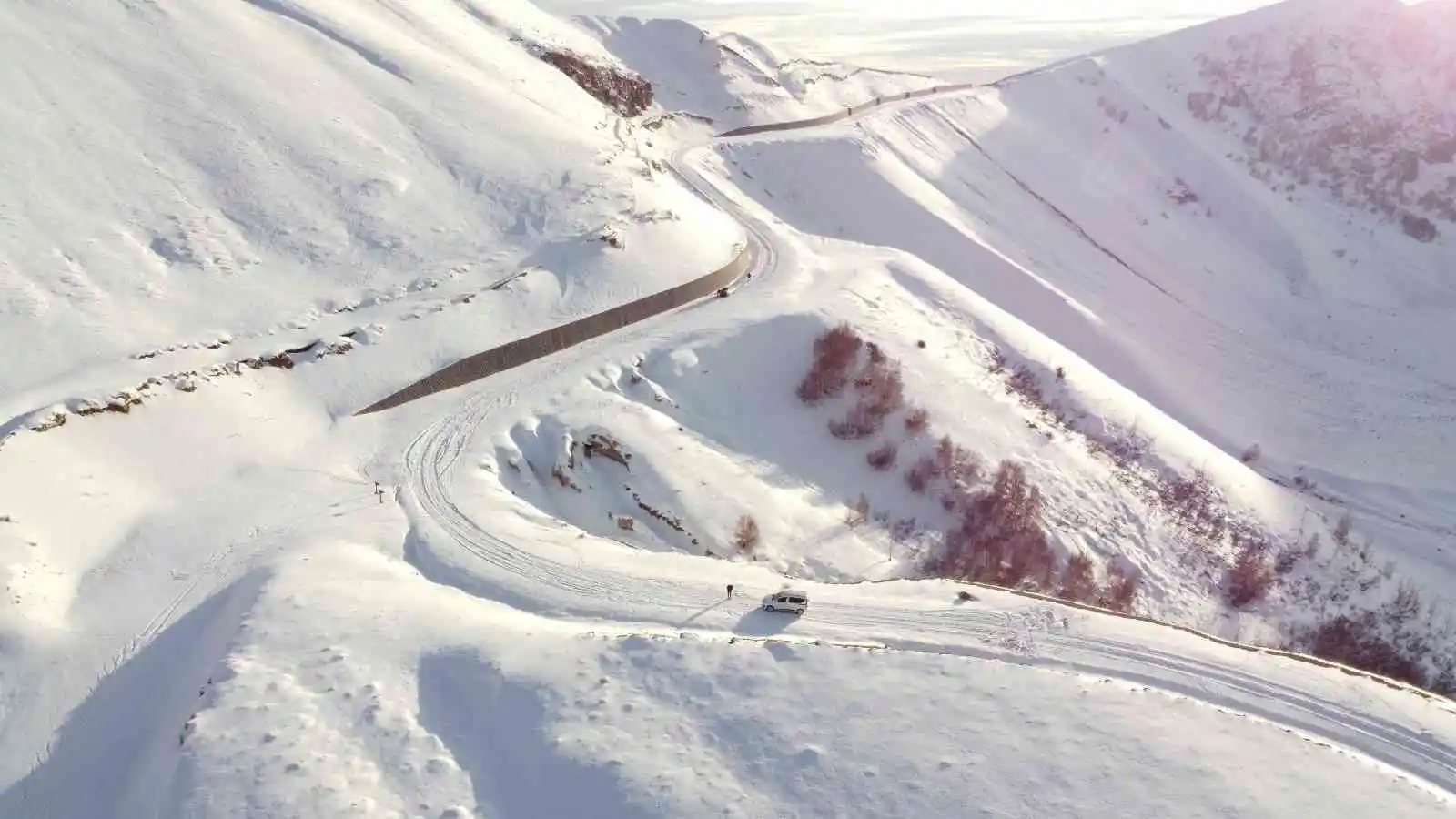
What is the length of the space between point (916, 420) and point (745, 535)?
27.6ft

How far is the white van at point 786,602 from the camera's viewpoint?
17.9 m

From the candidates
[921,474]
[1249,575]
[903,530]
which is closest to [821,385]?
[921,474]

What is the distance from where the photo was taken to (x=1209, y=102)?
2985 inches

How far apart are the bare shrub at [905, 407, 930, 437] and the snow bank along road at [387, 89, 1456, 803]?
390 inches

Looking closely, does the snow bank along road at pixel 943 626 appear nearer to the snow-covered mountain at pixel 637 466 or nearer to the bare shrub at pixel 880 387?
the snow-covered mountain at pixel 637 466

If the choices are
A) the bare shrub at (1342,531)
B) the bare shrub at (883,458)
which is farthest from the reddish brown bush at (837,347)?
the bare shrub at (1342,531)

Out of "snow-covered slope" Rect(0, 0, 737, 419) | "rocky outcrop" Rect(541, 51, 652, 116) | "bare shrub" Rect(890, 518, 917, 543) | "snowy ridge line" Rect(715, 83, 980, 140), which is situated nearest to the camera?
"bare shrub" Rect(890, 518, 917, 543)

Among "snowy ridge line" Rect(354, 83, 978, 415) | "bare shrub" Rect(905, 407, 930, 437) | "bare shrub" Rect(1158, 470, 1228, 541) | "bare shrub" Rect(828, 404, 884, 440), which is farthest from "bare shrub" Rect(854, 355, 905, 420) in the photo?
"bare shrub" Rect(1158, 470, 1228, 541)

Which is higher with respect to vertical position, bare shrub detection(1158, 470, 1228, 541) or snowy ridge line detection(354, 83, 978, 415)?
bare shrub detection(1158, 470, 1228, 541)

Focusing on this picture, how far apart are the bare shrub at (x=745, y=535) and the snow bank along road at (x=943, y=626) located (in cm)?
295

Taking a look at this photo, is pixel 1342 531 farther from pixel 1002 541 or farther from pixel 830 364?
pixel 830 364

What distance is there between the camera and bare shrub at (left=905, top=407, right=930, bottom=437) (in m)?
28.7

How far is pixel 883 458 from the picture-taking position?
2783cm

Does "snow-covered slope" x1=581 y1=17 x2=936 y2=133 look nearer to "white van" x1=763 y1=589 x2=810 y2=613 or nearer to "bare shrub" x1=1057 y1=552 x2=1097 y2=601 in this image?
"bare shrub" x1=1057 y1=552 x2=1097 y2=601
